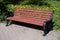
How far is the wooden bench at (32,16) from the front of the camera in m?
7.88

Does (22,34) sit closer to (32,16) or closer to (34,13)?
(32,16)

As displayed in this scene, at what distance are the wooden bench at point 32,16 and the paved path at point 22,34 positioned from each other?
402 millimetres

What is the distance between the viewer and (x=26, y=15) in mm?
8656

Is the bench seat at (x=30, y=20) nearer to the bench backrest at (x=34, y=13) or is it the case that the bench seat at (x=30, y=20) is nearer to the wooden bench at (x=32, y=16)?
the wooden bench at (x=32, y=16)

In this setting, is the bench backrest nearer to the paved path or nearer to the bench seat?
the bench seat

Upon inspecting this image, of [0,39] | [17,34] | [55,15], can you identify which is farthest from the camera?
[55,15]

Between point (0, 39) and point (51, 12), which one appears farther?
point (51, 12)

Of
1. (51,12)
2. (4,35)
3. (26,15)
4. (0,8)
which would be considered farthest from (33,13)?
(0,8)

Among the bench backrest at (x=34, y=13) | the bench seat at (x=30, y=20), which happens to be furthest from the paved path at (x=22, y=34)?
the bench backrest at (x=34, y=13)

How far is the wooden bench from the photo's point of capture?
7.88 m

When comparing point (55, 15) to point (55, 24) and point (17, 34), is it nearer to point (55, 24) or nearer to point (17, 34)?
point (55, 24)

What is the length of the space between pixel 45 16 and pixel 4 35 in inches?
73.5

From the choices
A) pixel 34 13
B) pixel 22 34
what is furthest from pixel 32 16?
pixel 22 34

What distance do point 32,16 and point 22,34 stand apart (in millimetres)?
1056
